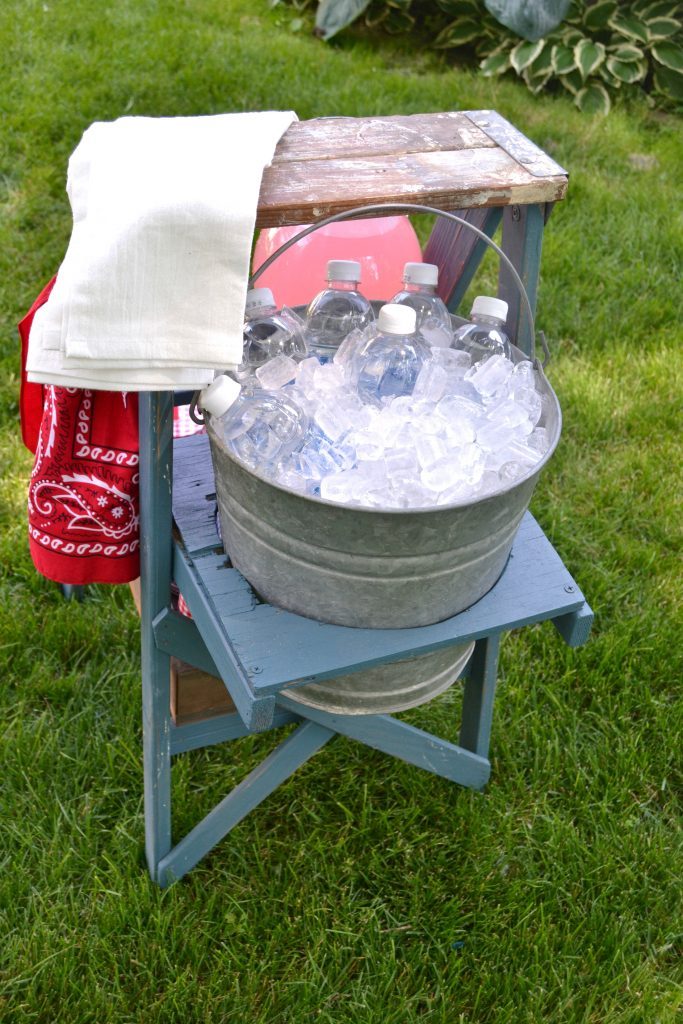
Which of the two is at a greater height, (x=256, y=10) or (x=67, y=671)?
(x=256, y=10)

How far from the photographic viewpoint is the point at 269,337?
1.64 meters

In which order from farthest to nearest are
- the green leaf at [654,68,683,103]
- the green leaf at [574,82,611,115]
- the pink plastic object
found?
the green leaf at [654,68,683,103], the green leaf at [574,82,611,115], the pink plastic object

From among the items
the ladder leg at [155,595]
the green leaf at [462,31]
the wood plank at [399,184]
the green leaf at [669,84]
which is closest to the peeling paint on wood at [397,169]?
the wood plank at [399,184]

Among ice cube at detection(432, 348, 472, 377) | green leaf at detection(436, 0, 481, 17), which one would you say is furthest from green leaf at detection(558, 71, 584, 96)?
ice cube at detection(432, 348, 472, 377)

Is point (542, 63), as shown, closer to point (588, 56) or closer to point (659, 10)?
point (588, 56)

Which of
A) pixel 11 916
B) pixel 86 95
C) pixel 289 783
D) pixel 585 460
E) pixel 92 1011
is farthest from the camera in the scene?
pixel 86 95

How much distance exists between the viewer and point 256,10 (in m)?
5.48

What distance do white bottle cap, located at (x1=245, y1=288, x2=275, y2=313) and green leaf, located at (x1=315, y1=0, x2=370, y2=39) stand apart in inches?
165

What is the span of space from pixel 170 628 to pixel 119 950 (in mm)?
707

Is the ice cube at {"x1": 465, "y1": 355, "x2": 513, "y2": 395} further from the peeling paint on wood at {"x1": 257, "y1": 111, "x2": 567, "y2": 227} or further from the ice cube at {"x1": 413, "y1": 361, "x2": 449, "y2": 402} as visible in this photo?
the peeling paint on wood at {"x1": 257, "y1": 111, "x2": 567, "y2": 227}

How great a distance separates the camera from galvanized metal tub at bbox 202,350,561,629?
1.27 meters

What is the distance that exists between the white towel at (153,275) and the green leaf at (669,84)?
4.50 m

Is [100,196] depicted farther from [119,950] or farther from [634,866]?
[634,866]

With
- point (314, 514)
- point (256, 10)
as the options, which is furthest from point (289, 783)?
point (256, 10)
